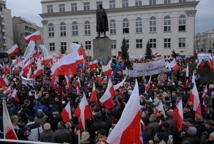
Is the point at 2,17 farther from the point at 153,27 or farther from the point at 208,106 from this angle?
the point at 208,106

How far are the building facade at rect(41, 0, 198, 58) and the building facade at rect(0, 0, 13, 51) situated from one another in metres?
26.0

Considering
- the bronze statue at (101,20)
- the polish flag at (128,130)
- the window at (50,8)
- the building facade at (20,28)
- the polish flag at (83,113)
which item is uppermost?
the window at (50,8)

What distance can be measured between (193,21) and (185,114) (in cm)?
5526

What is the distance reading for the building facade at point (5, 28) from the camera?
9275 centimetres

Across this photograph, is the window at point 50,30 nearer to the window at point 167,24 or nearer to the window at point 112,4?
the window at point 112,4

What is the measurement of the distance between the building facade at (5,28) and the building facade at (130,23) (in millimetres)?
25993

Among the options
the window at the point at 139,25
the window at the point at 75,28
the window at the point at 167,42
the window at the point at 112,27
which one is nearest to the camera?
the window at the point at 167,42

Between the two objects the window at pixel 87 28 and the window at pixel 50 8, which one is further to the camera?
the window at pixel 50 8

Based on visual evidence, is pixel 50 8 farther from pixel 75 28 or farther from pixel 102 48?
pixel 102 48

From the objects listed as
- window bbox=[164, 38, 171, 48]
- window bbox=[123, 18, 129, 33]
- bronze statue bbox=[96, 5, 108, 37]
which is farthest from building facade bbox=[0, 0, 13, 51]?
bronze statue bbox=[96, 5, 108, 37]

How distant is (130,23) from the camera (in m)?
65.8

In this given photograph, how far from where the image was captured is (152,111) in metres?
9.30

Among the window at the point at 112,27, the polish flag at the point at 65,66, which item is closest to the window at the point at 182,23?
the window at the point at 112,27

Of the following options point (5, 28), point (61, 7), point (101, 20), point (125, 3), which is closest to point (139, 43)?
point (125, 3)
